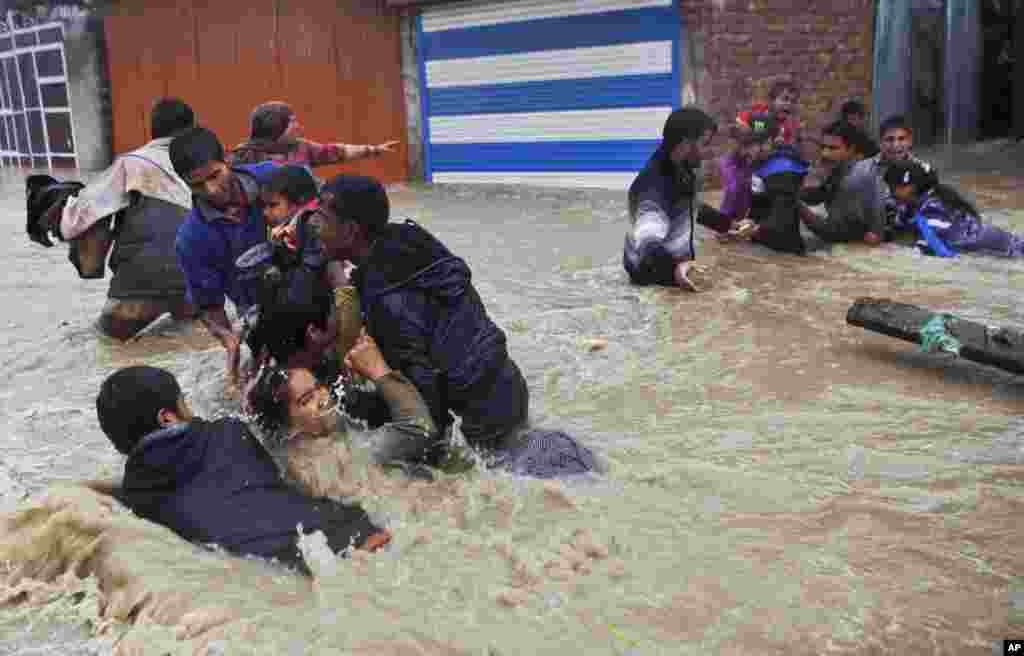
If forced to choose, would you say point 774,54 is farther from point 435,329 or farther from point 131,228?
point 435,329

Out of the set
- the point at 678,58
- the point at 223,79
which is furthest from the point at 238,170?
the point at 223,79

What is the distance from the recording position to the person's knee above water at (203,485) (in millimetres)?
3088

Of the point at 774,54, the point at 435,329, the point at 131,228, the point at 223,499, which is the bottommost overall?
the point at 223,499

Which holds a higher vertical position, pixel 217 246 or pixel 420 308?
pixel 217 246

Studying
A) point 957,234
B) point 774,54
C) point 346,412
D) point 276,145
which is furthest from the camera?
point 774,54

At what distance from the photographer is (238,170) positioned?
4.68m

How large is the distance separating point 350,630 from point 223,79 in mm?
12228

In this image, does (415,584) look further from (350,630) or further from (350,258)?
(350,258)

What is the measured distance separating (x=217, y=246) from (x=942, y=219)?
4.97 metres

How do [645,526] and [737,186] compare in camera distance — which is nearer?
[645,526]

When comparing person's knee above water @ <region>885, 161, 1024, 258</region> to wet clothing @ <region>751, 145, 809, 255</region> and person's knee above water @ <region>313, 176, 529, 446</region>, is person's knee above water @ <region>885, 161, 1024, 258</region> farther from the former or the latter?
person's knee above water @ <region>313, 176, 529, 446</region>

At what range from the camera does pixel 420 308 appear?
364 cm

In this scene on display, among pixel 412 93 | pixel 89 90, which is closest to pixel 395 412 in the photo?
pixel 412 93

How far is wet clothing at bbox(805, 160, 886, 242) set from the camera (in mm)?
7250
